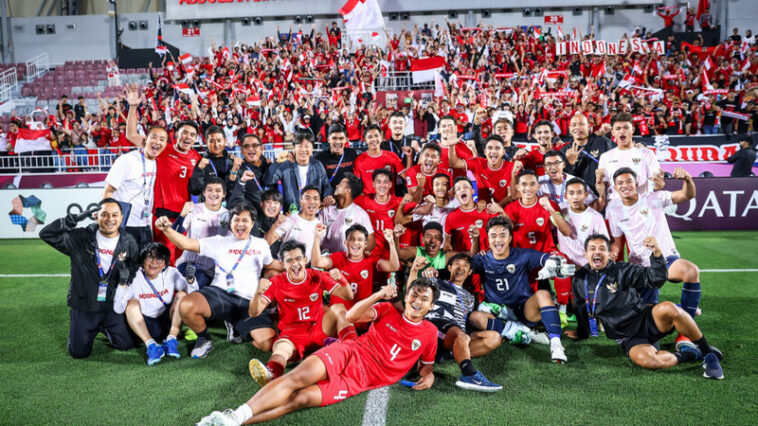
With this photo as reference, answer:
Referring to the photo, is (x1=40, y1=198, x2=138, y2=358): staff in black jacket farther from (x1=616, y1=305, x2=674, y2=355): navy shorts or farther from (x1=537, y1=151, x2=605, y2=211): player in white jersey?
→ (x1=616, y1=305, x2=674, y2=355): navy shorts

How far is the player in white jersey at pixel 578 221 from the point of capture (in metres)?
6.14

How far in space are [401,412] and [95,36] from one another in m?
32.8

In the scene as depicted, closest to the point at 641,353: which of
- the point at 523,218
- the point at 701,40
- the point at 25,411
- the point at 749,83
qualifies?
the point at 523,218

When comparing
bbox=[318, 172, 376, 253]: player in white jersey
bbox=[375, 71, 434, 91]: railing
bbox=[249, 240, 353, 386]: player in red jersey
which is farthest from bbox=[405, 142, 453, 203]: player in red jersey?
bbox=[375, 71, 434, 91]: railing

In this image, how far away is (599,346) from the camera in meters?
5.54

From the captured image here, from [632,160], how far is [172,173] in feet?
19.3

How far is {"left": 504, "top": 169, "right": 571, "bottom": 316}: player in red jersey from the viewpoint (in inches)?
248

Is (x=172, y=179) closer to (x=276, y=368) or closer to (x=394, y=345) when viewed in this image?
(x=276, y=368)

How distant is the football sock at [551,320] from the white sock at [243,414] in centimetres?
306

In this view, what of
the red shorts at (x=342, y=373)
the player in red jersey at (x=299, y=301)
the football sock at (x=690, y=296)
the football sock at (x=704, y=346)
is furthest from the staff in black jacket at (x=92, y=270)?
the football sock at (x=690, y=296)

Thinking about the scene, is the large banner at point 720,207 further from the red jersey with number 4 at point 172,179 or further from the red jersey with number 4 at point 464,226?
the red jersey with number 4 at point 172,179

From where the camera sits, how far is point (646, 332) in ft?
16.6

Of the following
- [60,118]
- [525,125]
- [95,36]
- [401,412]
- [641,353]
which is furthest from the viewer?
[95,36]

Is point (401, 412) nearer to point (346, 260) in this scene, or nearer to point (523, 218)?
point (346, 260)
